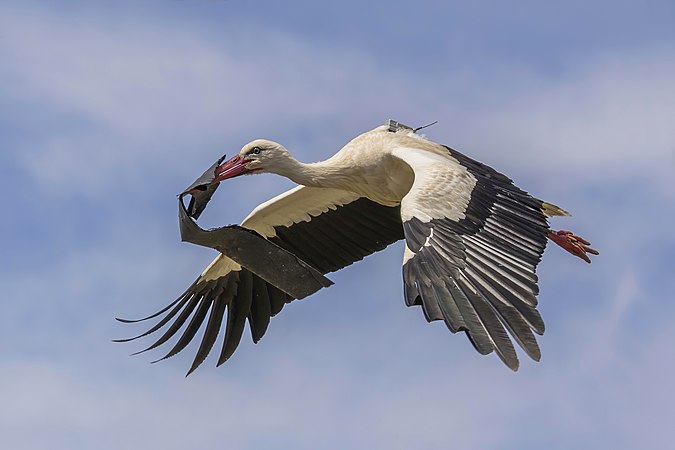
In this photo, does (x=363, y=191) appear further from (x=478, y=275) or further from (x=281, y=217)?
(x=478, y=275)

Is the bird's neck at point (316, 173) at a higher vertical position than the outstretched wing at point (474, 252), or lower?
higher

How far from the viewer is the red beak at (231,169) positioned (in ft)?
34.4

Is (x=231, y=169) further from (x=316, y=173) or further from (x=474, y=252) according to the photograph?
(x=474, y=252)

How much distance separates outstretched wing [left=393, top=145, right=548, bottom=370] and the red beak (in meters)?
1.28

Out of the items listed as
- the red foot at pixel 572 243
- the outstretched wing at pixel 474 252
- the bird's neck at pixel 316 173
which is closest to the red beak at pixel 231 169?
the bird's neck at pixel 316 173

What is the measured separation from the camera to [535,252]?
8859mm

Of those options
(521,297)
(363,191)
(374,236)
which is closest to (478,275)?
(521,297)

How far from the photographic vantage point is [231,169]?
10539 millimetres

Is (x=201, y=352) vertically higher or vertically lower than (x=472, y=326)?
higher

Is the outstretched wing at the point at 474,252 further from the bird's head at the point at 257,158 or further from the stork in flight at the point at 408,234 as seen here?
the bird's head at the point at 257,158

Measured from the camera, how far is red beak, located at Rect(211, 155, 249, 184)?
10484 millimetres

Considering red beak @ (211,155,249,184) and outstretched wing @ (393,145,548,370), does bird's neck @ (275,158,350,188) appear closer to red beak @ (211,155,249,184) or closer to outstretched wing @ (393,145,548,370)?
red beak @ (211,155,249,184)

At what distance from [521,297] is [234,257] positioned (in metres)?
3.13

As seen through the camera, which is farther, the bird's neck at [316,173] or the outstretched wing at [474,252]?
the bird's neck at [316,173]
